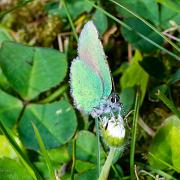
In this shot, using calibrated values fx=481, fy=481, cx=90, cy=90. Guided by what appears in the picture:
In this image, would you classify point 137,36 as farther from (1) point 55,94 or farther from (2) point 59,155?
(2) point 59,155

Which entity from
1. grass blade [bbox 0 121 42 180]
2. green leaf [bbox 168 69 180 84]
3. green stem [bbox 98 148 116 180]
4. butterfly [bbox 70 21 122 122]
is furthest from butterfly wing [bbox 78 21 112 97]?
green leaf [bbox 168 69 180 84]

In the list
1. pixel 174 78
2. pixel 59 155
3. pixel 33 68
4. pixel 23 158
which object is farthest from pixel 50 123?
pixel 174 78

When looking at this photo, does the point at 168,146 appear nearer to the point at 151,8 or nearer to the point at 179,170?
the point at 179,170

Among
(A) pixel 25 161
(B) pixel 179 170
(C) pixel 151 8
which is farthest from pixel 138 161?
(C) pixel 151 8

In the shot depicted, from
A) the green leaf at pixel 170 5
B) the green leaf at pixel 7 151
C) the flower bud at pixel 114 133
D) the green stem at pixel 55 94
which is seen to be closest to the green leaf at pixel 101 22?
the green stem at pixel 55 94

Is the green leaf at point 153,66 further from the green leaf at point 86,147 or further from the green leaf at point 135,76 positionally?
the green leaf at point 86,147
